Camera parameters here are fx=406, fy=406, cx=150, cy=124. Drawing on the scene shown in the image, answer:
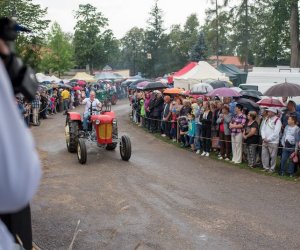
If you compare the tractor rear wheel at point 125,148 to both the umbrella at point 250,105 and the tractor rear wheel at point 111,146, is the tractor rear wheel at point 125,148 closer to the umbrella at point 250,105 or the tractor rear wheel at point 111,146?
the tractor rear wheel at point 111,146

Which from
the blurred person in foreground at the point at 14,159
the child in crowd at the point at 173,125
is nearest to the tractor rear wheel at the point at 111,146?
the child in crowd at the point at 173,125

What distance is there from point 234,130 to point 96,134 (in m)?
4.24

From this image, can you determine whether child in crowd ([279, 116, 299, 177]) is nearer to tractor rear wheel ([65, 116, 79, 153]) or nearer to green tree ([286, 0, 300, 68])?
tractor rear wheel ([65, 116, 79, 153])

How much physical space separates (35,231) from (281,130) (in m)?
7.17

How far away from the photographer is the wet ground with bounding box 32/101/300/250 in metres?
6.50

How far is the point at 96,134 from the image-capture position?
41.7 feet

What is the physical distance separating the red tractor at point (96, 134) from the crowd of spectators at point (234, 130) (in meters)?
2.86

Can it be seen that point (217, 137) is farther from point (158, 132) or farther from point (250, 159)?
point (158, 132)

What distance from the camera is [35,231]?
6934 millimetres

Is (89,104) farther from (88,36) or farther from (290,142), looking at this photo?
(88,36)

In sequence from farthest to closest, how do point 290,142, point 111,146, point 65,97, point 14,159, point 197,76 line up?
1. point 65,97
2. point 197,76
3. point 111,146
4. point 290,142
5. point 14,159

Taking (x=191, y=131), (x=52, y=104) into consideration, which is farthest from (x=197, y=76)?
(x=52, y=104)

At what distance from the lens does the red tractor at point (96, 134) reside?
39.8 ft

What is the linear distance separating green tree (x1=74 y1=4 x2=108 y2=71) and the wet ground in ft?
209
